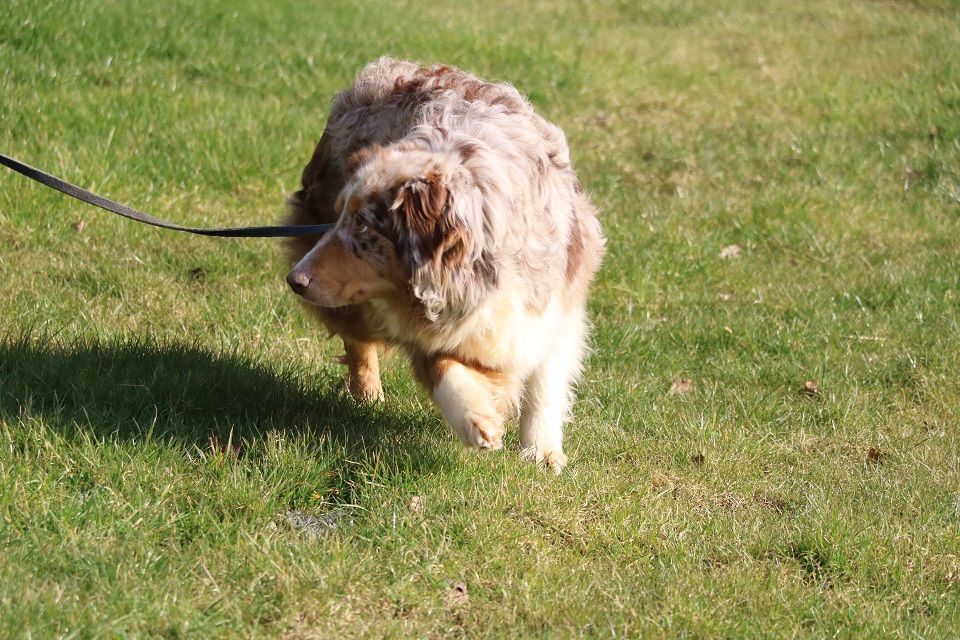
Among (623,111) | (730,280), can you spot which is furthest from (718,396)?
(623,111)

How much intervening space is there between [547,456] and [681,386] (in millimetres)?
1217

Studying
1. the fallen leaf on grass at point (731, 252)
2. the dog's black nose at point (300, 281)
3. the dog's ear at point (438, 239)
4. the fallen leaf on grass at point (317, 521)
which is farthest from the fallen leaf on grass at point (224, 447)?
the fallen leaf on grass at point (731, 252)

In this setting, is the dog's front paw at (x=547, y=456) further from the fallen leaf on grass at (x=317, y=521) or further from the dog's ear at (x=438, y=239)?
the dog's ear at (x=438, y=239)

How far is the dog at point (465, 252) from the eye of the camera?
3758 mm

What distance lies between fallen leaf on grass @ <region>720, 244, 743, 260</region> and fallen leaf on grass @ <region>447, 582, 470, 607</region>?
13.7ft

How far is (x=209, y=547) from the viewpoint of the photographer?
361 cm

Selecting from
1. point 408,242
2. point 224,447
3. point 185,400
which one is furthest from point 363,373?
point 408,242

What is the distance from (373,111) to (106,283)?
6.56 feet

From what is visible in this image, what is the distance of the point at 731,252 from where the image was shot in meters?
7.42

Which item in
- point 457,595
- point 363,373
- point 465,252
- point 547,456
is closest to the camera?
point 457,595

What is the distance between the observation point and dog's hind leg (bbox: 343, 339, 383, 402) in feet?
16.5

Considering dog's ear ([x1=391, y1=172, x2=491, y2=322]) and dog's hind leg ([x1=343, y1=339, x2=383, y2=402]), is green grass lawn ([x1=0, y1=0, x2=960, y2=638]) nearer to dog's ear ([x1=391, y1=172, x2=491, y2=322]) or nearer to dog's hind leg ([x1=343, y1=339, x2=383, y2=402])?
dog's hind leg ([x1=343, y1=339, x2=383, y2=402])

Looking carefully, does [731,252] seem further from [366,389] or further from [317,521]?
[317,521]

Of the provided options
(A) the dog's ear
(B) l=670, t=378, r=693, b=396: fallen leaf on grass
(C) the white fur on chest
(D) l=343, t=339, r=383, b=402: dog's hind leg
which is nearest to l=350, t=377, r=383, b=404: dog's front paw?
(D) l=343, t=339, r=383, b=402: dog's hind leg
